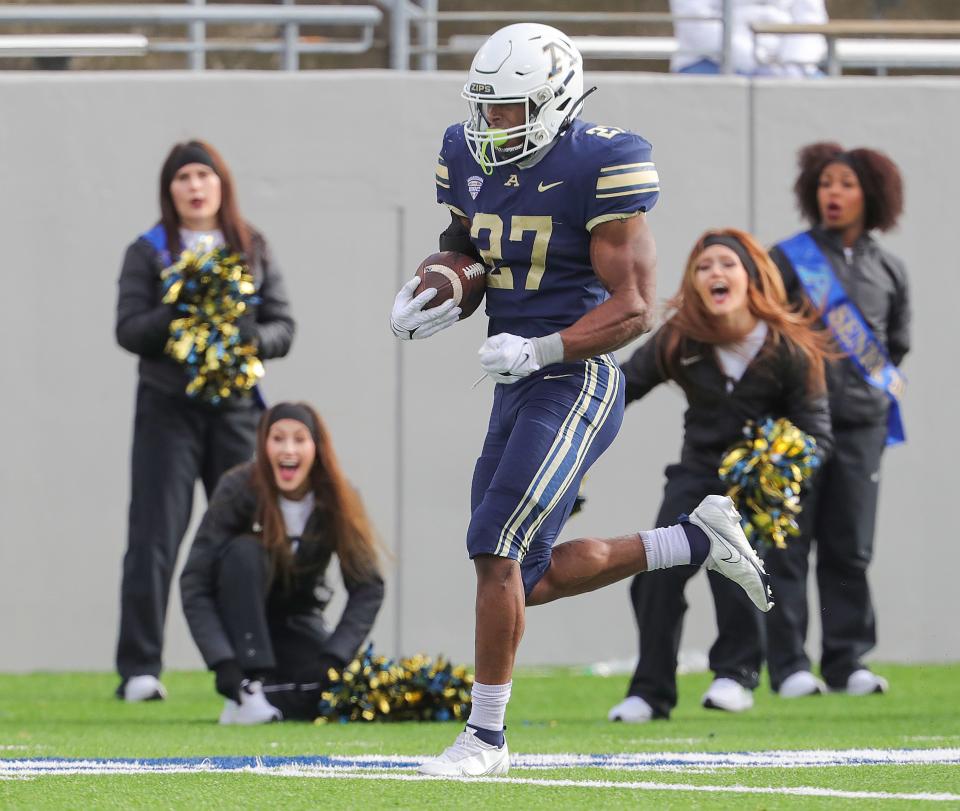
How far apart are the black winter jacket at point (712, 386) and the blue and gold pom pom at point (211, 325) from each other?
1.61 m

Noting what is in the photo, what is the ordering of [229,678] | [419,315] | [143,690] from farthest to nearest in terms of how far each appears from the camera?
[143,690], [229,678], [419,315]

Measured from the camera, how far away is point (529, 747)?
585 centimetres

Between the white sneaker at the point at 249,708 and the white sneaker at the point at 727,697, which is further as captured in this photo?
the white sneaker at the point at 727,697

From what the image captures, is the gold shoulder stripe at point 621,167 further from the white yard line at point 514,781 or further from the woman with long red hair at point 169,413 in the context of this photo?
the woman with long red hair at point 169,413

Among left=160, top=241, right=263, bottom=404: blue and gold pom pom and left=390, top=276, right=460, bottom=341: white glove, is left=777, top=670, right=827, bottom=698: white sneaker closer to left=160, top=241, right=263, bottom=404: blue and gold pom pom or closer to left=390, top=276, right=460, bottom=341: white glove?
left=160, top=241, right=263, bottom=404: blue and gold pom pom

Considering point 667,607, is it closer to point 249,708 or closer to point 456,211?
point 249,708

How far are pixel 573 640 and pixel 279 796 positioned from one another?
572 centimetres

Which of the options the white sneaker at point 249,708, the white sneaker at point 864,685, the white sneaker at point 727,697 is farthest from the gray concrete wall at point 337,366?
the white sneaker at point 249,708

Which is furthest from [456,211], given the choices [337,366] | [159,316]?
[337,366]

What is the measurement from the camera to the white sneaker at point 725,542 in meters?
5.23

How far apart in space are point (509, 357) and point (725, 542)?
2.95 ft

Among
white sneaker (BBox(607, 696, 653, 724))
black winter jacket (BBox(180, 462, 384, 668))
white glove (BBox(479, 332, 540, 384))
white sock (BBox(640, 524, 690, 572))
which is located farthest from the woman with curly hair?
white glove (BBox(479, 332, 540, 384))

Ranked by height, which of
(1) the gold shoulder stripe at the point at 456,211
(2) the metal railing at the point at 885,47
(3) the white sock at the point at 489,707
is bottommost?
(3) the white sock at the point at 489,707

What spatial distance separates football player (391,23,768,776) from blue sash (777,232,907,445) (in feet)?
10.5
